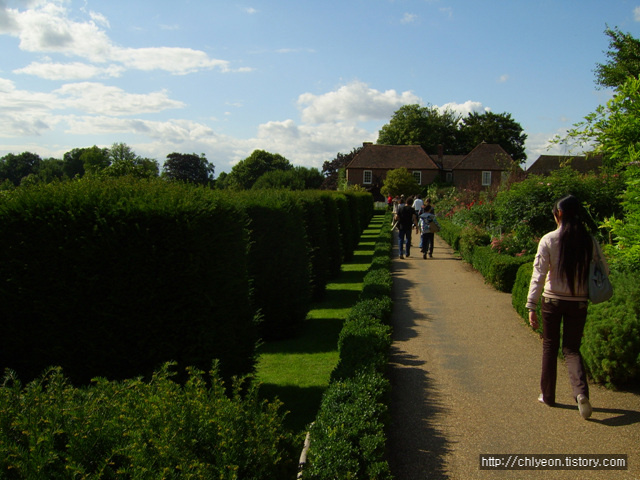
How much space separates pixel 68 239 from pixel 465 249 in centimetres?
1340

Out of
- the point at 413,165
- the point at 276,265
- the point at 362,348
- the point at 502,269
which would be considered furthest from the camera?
the point at 413,165

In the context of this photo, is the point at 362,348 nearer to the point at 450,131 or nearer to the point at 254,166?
the point at 450,131

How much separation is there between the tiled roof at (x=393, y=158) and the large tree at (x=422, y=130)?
7.06 meters

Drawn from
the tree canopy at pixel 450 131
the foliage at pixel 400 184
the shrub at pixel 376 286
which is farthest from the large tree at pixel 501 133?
the shrub at pixel 376 286

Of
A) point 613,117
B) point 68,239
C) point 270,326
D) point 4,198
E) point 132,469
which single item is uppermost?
point 613,117

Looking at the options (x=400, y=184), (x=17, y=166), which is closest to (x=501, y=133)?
(x=400, y=184)

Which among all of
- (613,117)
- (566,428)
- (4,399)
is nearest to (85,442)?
(4,399)

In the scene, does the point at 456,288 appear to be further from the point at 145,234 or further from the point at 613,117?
the point at 145,234

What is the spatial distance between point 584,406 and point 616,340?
1014 millimetres

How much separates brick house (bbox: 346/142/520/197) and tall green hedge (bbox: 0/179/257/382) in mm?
62107

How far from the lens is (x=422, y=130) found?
7594 centimetres

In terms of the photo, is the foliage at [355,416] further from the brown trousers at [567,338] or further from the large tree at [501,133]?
the large tree at [501,133]

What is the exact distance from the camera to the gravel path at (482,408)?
4367mm

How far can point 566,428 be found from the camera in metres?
4.83
